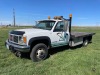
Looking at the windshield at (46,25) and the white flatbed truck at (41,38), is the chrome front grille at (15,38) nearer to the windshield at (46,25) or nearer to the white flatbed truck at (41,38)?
the white flatbed truck at (41,38)

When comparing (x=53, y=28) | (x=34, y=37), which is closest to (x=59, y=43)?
(x=53, y=28)

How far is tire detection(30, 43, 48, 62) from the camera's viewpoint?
518cm

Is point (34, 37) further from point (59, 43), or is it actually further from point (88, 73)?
point (88, 73)

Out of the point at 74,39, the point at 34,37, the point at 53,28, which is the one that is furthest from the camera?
the point at 74,39

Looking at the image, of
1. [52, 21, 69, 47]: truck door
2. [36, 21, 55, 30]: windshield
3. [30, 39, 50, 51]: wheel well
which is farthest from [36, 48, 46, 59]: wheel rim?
[36, 21, 55, 30]: windshield

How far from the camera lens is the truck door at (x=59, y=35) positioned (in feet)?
19.7

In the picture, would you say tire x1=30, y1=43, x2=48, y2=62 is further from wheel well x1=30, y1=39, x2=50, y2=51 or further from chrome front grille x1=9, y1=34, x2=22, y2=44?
chrome front grille x1=9, y1=34, x2=22, y2=44

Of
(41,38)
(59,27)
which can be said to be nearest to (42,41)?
(41,38)

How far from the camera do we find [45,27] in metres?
6.30

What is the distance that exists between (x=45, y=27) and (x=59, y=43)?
3.62 ft

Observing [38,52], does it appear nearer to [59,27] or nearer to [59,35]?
[59,35]

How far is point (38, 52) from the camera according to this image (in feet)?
17.5

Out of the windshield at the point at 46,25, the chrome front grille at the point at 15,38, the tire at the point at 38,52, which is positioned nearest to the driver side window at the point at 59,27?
the windshield at the point at 46,25

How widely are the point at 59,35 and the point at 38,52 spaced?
153 centimetres
